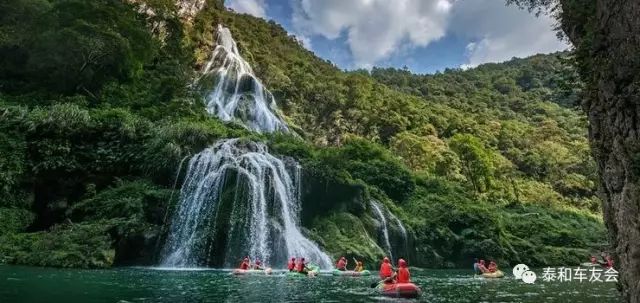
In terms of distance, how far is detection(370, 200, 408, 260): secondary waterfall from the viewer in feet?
96.4

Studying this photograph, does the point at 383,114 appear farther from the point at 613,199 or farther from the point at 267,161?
the point at 613,199

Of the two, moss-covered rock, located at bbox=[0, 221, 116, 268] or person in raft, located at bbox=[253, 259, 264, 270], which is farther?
person in raft, located at bbox=[253, 259, 264, 270]

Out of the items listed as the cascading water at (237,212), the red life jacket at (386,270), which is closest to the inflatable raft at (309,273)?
the cascading water at (237,212)

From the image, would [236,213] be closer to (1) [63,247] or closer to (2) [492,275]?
(1) [63,247]

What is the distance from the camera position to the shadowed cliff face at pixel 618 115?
6988 mm

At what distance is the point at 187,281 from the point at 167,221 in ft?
26.9

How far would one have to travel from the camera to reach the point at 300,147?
30.0 meters

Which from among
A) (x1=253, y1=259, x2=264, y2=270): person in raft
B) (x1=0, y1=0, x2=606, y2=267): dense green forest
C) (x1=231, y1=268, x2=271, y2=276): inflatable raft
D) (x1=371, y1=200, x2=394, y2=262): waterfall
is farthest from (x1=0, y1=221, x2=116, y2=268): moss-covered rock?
(x1=371, y1=200, x2=394, y2=262): waterfall

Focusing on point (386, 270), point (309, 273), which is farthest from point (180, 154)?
point (386, 270)

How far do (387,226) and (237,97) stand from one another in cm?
1861

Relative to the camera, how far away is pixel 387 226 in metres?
30.3

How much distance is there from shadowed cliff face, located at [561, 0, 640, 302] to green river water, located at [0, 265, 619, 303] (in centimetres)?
682

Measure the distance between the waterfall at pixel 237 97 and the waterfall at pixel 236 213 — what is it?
510 inches

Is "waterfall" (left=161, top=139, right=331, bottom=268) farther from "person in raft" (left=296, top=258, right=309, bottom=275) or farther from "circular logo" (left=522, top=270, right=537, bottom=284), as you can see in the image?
"circular logo" (left=522, top=270, right=537, bottom=284)
